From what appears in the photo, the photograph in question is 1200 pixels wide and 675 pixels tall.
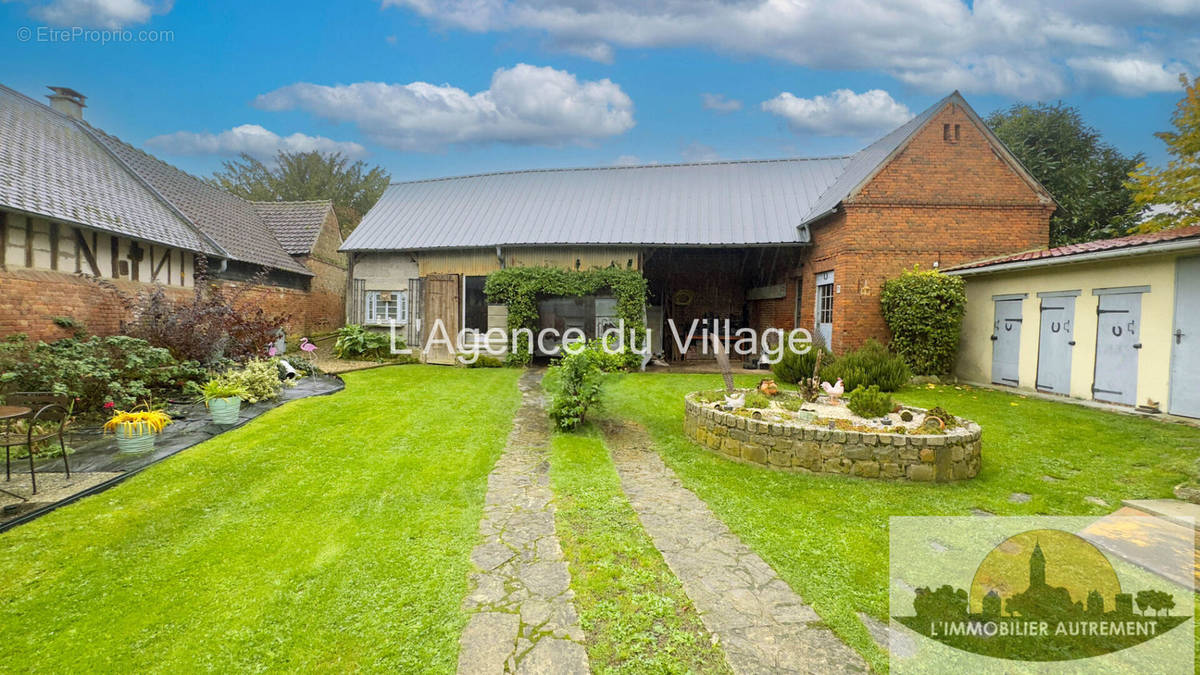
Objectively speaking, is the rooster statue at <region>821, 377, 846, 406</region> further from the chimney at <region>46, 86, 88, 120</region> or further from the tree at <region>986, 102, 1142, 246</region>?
the chimney at <region>46, 86, 88, 120</region>

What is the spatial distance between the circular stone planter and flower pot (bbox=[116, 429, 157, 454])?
657cm

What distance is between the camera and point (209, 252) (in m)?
11.1

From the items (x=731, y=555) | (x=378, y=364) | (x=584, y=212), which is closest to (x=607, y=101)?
(x=584, y=212)

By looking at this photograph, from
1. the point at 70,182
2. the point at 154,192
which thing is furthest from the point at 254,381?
the point at 154,192

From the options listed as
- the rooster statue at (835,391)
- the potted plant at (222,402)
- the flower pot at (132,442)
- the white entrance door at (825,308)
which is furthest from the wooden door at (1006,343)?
the flower pot at (132,442)

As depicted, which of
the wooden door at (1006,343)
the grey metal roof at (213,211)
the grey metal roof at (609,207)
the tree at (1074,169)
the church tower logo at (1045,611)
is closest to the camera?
the church tower logo at (1045,611)

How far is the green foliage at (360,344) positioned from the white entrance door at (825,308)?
1222cm

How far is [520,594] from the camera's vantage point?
9.27 feet

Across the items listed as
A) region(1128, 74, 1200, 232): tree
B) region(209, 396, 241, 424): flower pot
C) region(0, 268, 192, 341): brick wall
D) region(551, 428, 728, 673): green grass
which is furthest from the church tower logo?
region(1128, 74, 1200, 232): tree

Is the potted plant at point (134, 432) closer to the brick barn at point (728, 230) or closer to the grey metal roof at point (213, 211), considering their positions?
the grey metal roof at point (213, 211)

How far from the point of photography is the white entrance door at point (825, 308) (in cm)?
1214

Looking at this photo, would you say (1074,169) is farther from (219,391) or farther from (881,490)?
(219,391)

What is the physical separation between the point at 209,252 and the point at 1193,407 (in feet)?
59.9

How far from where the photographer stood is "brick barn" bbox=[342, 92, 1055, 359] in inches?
443
